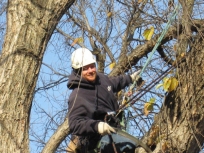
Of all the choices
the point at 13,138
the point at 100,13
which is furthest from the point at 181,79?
the point at 100,13

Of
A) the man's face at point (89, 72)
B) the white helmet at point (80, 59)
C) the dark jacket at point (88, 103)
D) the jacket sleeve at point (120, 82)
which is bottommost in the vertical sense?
the dark jacket at point (88, 103)

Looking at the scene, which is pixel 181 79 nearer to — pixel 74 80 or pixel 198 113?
pixel 198 113

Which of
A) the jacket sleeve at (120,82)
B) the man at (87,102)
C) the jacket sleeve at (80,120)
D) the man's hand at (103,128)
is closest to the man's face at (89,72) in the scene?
the man at (87,102)

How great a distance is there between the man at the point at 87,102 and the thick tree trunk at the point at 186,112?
453 mm

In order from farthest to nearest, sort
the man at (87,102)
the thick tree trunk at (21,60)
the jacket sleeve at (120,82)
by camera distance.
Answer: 1. the jacket sleeve at (120,82)
2. the man at (87,102)
3. the thick tree trunk at (21,60)

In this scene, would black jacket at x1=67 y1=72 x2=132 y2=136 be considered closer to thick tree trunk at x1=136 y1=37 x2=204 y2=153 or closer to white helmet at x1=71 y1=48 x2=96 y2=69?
white helmet at x1=71 y1=48 x2=96 y2=69

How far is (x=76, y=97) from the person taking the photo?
15.1 feet

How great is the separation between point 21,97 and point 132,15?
3.17 meters

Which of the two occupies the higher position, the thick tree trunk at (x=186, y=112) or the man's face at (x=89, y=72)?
Result: the man's face at (x=89, y=72)

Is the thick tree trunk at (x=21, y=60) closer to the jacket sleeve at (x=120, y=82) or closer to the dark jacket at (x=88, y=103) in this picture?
the dark jacket at (x=88, y=103)

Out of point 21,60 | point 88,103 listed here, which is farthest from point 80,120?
point 21,60

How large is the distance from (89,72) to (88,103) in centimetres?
34

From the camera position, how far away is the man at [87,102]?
438 cm

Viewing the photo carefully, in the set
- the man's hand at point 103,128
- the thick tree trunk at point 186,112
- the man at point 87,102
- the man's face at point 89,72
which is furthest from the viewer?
the man's face at point 89,72
